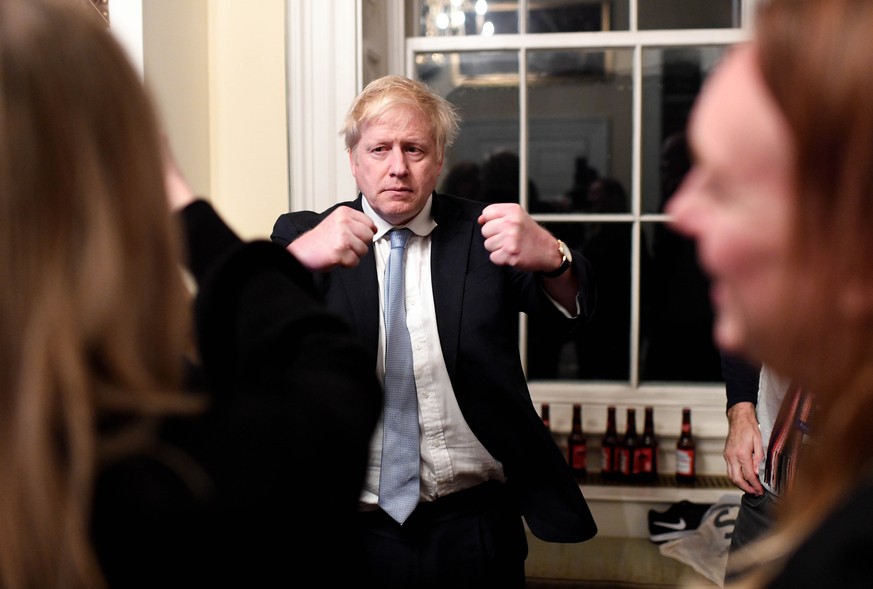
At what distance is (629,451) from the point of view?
9.12 feet

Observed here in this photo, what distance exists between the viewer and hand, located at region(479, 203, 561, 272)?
1486 millimetres

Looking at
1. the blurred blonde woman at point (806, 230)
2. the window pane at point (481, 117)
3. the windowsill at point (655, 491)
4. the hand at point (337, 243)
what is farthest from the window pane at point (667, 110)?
the blurred blonde woman at point (806, 230)

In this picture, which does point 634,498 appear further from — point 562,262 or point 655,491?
point 562,262

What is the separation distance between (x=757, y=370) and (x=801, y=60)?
4.93 feet

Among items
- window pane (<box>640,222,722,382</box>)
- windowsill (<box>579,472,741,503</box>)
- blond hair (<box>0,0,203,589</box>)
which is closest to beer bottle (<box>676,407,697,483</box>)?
windowsill (<box>579,472,741,503</box>)

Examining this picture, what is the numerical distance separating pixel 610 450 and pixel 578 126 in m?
1.04

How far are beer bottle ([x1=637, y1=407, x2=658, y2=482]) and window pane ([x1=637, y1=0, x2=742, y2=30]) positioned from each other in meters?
1.22

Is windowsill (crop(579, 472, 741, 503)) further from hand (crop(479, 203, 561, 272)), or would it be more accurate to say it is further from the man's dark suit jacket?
hand (crop(479, 203, 561, 272))

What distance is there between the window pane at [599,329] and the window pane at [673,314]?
0.06 m

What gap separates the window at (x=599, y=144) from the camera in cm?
288

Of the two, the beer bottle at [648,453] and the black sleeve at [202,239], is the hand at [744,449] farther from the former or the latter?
the black sleeve at [202,239]

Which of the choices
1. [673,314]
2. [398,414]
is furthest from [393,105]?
[673,314]

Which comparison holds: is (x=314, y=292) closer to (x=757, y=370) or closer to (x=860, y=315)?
(x=860, y=315)

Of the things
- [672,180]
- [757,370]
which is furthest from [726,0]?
[757,370]
